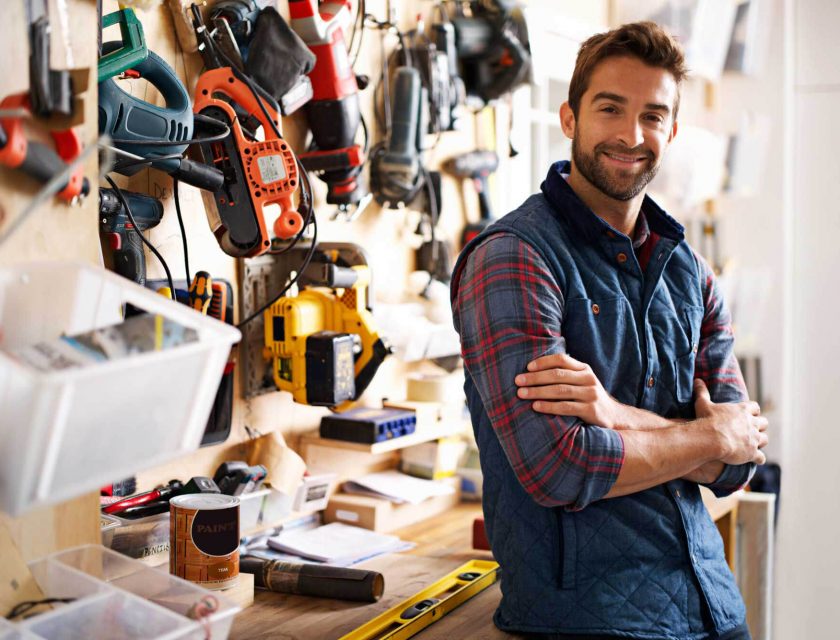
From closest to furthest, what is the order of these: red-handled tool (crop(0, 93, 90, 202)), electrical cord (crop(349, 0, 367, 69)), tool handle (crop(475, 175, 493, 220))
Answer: red-handled tool (crop(0, 93, 90, 202)), electrical cord (crop(349, 0, 367, 69)), tool handle (crop(475, 175, 493, 220))

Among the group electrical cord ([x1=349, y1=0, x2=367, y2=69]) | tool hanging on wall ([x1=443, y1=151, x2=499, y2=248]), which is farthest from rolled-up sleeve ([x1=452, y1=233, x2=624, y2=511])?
tool hanging on wall ([x1=443, y1=151, x2=499, y2=248])

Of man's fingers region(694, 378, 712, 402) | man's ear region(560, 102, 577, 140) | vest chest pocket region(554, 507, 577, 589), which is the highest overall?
man's ear region(560, 102, 577, 140)

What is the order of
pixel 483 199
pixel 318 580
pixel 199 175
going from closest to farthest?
pixel 199 175
pixel 318 580
pixel 483 199

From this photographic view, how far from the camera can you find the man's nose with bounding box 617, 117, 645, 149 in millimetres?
1632

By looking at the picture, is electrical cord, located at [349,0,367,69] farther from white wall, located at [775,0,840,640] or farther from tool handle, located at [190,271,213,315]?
white wall, located at [775,0,840,640]

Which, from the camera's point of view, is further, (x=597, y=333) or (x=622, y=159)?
(x=622, y=159)

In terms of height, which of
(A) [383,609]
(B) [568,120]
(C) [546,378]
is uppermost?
(B) [568,120]

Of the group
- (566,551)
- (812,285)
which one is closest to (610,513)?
(566,551)

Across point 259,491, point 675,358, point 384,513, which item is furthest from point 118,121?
point 384,513

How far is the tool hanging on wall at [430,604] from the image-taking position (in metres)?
1.54

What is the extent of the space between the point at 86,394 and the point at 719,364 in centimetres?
128

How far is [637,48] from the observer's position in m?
1.64

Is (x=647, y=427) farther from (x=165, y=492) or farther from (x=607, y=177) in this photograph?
(x=165, y=492)

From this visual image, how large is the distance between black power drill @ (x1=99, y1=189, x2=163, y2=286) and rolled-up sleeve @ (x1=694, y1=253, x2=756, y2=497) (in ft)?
3.47
